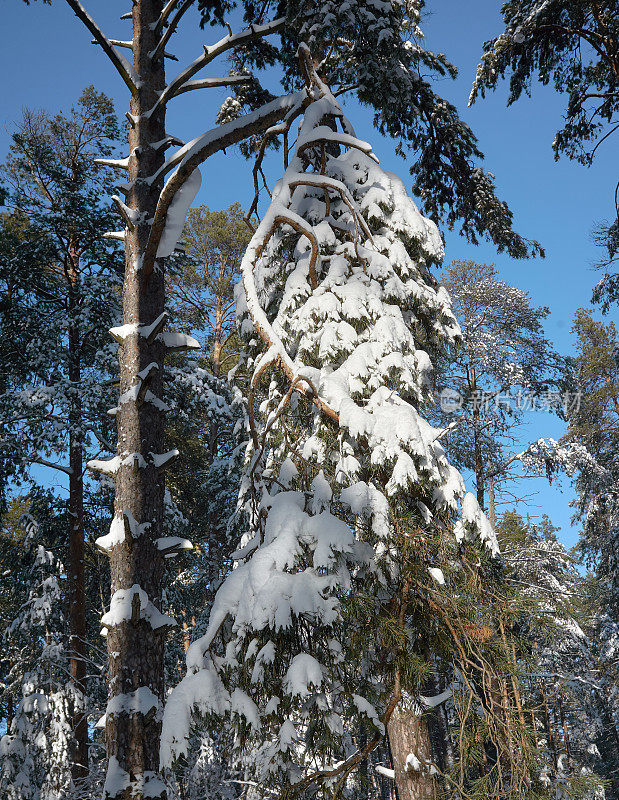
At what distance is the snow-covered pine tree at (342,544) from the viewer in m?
2.92

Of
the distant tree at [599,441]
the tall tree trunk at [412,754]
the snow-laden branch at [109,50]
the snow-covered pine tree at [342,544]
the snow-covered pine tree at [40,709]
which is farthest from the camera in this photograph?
the distant tree at [599,441]

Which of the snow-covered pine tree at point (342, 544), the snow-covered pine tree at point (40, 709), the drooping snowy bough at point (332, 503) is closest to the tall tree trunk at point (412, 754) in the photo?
the snow-covered pine tree at point (342, 544)

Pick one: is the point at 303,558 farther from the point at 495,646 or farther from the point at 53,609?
the point at 53,609

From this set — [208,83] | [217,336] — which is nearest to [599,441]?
[217,336]

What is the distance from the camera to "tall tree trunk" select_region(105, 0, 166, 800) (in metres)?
3.29

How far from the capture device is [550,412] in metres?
15.2

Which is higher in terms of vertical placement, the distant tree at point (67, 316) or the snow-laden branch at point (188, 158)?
the distant tree at point (67, 316)

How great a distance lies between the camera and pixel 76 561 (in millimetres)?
11586

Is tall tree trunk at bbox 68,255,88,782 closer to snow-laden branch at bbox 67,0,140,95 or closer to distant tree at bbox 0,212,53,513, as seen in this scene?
distant tree at bbox 0,212,53,513

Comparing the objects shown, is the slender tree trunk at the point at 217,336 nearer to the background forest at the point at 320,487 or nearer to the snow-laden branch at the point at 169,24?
the background forest at the point at 320,487

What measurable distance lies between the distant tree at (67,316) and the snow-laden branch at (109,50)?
709 cm

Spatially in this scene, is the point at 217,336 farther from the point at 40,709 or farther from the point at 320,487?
the point at 320,487

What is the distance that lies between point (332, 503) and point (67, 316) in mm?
10025

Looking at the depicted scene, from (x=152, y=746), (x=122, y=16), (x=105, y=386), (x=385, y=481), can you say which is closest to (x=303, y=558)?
(x=385, y=481)
